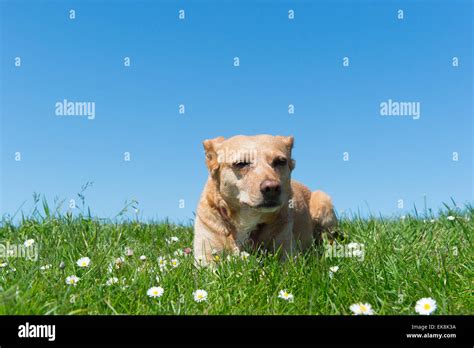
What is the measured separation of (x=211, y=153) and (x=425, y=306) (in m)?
3.00

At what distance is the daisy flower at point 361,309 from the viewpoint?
13.9ft

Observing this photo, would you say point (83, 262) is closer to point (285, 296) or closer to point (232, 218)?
point (232, 218)

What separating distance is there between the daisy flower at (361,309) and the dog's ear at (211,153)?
253 centimetres

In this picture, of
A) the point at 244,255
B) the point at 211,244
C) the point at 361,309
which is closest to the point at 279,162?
the point at 244,255

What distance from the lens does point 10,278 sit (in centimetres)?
526

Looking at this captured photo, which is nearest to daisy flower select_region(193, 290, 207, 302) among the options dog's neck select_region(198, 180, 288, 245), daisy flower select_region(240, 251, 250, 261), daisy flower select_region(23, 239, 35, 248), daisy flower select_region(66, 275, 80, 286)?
daisy flower select_region(240, 251, 250, 261)

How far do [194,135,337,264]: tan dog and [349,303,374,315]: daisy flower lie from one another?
66.0 inches

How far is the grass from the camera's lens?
450 centimetres

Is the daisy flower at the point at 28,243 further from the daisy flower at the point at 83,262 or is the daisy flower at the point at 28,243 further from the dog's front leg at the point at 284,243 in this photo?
the dog's front leg at the point at 284,243

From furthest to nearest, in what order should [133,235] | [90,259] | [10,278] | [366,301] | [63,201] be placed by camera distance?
[133,235], [63,201], [90,259], [10,278], [366,301]

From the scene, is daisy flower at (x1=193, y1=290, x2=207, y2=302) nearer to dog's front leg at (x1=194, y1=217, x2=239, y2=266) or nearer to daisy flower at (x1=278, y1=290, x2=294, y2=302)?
daisy flower at (x1=278, y1=290, x2=294, y2=302)
